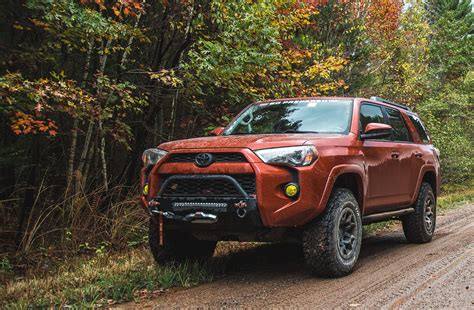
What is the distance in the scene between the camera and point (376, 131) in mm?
6008

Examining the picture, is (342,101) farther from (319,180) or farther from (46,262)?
(46,262)

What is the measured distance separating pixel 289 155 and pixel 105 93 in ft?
13.0

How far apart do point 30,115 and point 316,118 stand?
4.04 metres

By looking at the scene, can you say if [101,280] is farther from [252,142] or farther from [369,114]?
[369,114]

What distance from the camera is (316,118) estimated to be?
20.1ft

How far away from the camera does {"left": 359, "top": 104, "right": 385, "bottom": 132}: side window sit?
20.8ft

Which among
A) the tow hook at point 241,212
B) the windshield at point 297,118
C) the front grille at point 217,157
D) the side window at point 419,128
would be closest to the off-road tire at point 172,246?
the front grille at point 217,157

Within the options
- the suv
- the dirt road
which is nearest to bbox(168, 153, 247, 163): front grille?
the suv

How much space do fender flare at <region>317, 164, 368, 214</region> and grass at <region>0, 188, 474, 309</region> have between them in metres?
1.52

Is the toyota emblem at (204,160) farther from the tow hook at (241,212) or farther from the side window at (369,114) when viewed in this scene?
the side window at (369,114)

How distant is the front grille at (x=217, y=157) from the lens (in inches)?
196

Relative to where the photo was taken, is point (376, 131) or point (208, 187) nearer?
point (208, 187)

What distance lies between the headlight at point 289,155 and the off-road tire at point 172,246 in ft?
5.17

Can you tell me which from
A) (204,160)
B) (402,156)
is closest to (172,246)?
(204,160)
